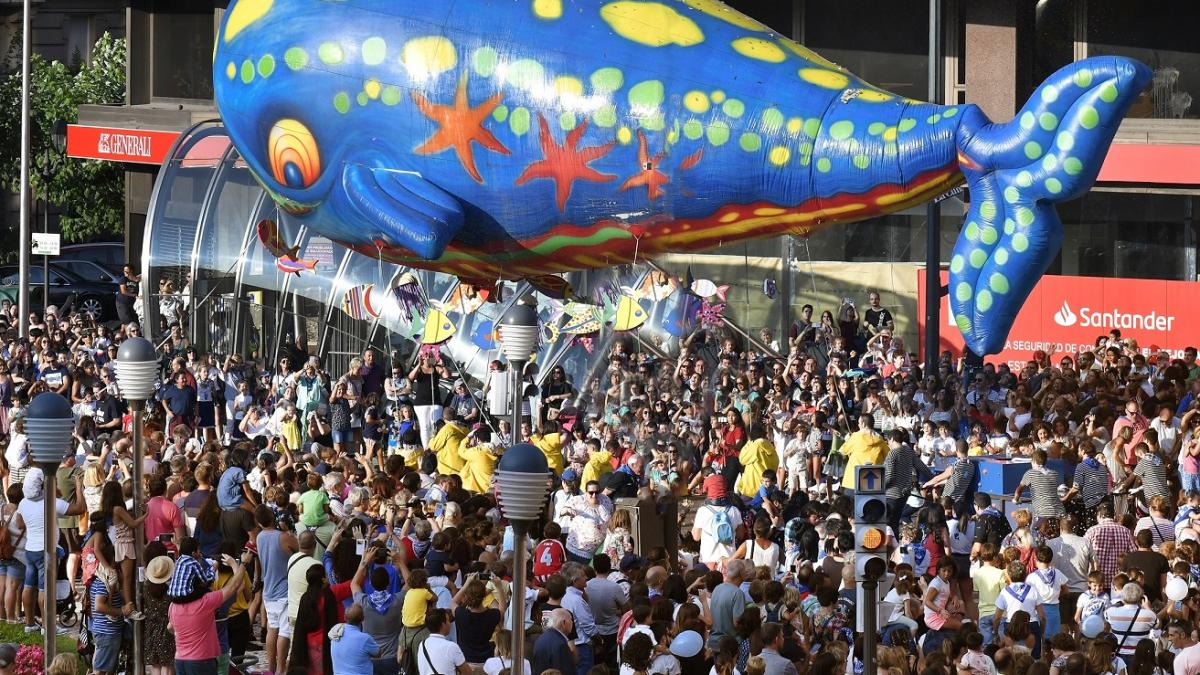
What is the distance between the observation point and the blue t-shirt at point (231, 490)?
16.8 m

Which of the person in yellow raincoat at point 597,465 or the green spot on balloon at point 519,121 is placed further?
the person in yellow raincoat at point 597,465

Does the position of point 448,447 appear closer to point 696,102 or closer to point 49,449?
point 49,449

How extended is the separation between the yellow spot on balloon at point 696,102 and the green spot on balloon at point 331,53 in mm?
2534

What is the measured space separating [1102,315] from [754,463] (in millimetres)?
10224

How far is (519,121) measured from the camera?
41.3ft

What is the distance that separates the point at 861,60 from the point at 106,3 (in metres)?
23.1

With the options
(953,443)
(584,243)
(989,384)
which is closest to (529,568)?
(584,243)

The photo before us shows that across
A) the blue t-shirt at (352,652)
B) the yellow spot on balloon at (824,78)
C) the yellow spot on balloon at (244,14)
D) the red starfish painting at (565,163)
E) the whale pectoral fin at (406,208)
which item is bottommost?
the blue t-shirt at (352,652)

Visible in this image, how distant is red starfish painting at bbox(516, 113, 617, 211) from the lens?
1242 centimetres

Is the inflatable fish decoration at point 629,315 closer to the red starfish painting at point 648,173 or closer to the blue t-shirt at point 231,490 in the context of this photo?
the red starfish painting at point 648,173

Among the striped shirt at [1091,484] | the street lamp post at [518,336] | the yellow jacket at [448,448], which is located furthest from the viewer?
the yellow jacket at [448,448]

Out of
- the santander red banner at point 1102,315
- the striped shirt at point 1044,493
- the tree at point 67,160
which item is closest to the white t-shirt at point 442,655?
the striped shirt at point 1044,493

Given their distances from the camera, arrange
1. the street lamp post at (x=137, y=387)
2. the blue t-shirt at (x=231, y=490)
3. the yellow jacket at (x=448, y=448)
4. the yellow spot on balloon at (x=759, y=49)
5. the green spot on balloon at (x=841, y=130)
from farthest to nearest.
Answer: the yellow jacket at (x=448, y=448) < the blue t-shirt at (x=231, y=490) < the street lamp post at (x=137, y=387) < the yellow spot on balloon at (x=759, y=49) < the green spot on balloon at (x=841, y=130)

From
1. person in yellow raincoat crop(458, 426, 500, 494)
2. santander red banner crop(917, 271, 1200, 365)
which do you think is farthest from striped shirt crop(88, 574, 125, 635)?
santander red banner crop(917, 271, 1200, 365)
